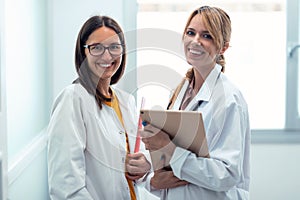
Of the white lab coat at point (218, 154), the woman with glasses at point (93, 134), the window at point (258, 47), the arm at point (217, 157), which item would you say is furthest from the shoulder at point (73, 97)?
the window at point (258, 47)

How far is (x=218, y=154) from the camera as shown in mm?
1387

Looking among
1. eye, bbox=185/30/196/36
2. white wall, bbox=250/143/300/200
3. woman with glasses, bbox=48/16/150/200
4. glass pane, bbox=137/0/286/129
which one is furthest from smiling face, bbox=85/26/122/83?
white wall, bbox=250/143/300/200

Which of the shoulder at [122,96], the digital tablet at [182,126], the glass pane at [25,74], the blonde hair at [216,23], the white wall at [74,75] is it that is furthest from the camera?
the white wall at [74,75]

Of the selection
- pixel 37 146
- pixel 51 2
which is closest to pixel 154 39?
pixel 37 146

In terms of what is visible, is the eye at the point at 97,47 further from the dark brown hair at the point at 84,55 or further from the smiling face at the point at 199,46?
the smiling face at the point at 199,46

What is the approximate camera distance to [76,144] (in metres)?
1.39

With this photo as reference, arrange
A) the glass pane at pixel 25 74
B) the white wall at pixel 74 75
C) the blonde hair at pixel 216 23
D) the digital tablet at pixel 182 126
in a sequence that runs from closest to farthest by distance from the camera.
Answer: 1. the digital tablet at pixel 182 126
2. the blonde hair at pixel 216 23
3. the glass pane at pixel 25 74
4. the white wall at pixel 74 75

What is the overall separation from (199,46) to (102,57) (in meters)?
0.30

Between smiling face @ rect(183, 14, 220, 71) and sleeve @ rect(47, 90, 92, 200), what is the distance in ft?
1.29

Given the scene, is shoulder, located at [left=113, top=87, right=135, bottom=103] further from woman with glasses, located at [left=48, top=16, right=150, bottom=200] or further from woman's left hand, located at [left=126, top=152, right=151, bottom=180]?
woman's left hand, located at [left=126, top=152, right=151, bottom=180]

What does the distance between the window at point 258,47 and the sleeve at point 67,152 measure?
1.21m

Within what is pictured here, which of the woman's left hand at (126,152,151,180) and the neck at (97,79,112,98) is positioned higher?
the neck at (97,79,112,98)

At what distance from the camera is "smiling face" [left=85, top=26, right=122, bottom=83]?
145cm

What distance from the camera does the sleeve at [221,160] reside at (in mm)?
1367
